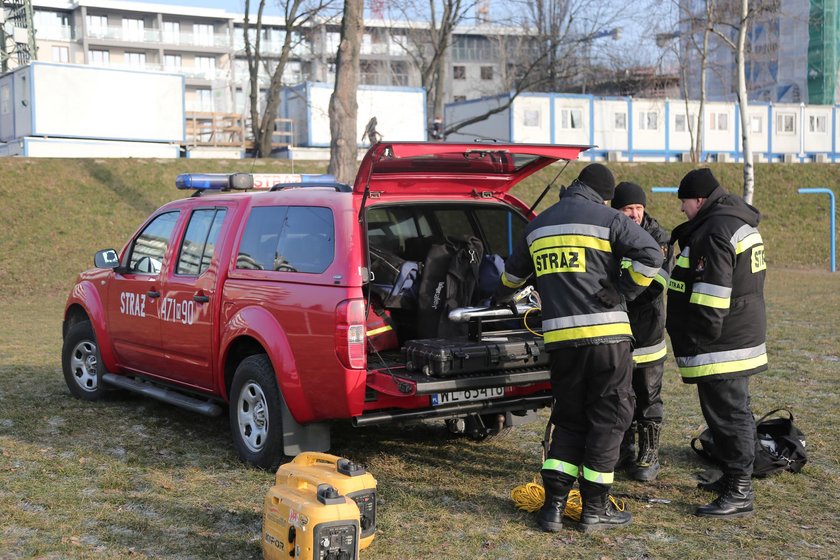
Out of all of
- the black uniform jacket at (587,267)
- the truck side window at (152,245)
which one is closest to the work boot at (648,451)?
the black uniform jacket at (587,267)

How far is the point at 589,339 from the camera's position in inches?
187

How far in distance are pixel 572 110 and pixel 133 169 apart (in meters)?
20.2

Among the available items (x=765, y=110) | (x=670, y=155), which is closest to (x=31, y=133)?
(x=670, y=155)

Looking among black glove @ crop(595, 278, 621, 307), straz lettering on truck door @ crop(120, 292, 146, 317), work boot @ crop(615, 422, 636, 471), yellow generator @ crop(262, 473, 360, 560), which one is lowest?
work boot @ crop(615, 422, 636, 471)

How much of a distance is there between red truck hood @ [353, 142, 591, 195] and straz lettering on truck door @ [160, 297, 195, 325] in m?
1.66

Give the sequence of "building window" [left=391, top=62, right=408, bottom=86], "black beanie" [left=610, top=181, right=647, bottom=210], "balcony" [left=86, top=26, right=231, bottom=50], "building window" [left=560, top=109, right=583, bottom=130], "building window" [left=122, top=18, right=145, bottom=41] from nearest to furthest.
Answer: "black beanie" [left=610, top=181, right=647, bottom=210] < "building window" [left=560, top=109, right=583, bottom=130] < "building window" [left=391, top=62, right=408, bottom=86] < "balcony" [left=86, top=26, right=231, bottom=50] < "building window" [left=122, top=18, right=145, bottom=41]

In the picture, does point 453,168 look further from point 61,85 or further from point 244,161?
point 61,85

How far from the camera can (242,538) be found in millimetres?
4637

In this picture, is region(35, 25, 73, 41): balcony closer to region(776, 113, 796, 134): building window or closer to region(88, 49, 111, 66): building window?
region(88, 49, 111, 66): building window

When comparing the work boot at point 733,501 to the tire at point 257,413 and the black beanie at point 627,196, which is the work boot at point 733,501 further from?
the tire at point 257,413

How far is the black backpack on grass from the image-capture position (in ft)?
18.3

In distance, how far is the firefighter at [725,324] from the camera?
4961 mm

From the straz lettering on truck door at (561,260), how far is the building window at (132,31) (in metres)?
73.1

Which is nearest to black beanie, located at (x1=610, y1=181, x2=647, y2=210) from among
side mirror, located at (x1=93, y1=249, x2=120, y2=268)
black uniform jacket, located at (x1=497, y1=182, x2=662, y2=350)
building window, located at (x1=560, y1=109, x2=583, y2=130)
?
black uniform jacket, located at (x1=497, y1=182, x2=662, y2=350)
